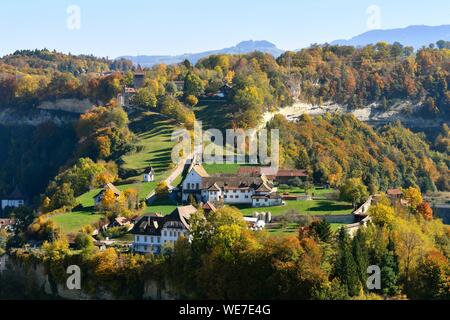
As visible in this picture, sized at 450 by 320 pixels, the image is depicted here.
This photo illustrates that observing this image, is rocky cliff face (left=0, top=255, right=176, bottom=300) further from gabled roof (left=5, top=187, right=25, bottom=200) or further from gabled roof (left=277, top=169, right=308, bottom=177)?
gabled roof (left=5, top=187, right=25, bottom=200)

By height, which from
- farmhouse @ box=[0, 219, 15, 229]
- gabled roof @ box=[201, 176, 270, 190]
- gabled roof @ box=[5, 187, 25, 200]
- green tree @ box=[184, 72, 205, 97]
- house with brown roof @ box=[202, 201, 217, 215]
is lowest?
gabled roof @ box=[5, 187, 25, 200]

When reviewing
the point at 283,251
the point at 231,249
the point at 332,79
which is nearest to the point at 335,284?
the point at 283,251

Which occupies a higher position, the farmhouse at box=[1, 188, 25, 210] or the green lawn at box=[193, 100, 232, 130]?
the green lawn at box=[193, 100, 232, 130]

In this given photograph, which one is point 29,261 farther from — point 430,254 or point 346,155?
Result: point 346,155

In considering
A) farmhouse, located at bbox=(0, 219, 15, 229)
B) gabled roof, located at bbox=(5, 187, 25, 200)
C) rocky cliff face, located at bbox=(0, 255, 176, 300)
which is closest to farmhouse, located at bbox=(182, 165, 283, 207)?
rocky cliff face, located at bbox=(0, 255, 176, 300)

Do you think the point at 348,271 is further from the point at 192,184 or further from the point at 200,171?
the point at 200,171

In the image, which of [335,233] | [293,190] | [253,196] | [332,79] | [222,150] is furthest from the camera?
[332,79]
